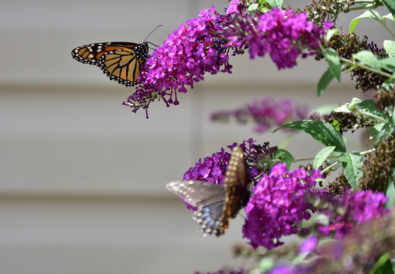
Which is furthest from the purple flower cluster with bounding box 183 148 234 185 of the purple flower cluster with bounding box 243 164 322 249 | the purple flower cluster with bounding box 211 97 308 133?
the purple flower cluster with bounding box 211 97 308 133

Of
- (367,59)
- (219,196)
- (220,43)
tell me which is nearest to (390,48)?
(367,59)

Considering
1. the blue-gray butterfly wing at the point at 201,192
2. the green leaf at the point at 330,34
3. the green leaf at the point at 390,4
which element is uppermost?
the green leaf at the point at 390,4

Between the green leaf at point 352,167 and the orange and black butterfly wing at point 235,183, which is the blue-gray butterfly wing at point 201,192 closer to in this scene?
the orange and black butterfly wing at point 235,183

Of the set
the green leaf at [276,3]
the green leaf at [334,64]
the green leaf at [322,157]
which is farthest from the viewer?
the green leaf at [276,3]

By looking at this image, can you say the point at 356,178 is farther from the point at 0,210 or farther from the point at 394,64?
the point at 0,210

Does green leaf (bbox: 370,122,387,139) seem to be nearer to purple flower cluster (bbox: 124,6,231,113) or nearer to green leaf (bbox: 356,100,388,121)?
green leaf (bbox: 356,100,388,121)

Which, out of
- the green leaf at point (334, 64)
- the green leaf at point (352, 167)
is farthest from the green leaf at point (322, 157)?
the green leaf at point (334, 64)

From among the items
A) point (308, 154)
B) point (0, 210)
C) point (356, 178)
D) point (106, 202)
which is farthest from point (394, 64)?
point (0, 210)
